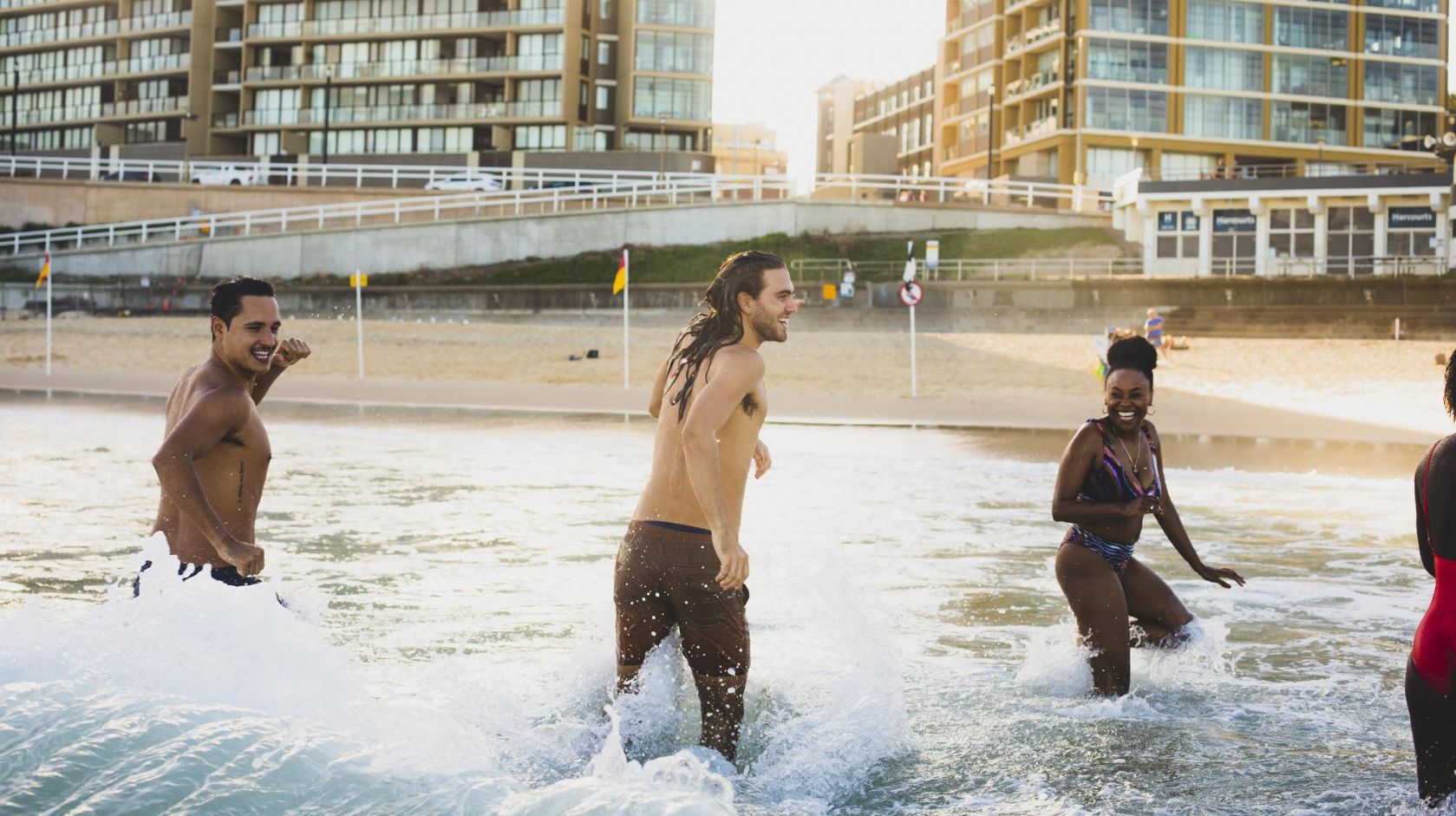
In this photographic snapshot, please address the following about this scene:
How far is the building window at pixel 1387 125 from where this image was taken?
2731 inches

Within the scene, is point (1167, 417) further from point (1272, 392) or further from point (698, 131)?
point (698, 131)

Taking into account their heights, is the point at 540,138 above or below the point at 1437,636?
above

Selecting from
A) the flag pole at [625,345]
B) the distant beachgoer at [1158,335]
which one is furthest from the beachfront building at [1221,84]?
the flag pole at [625,345]

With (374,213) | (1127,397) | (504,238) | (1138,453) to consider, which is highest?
(374,213)

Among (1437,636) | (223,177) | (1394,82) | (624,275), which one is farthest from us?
(1394,82)

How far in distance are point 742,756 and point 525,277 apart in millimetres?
46469

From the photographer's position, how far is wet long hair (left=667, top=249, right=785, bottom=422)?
171 inches

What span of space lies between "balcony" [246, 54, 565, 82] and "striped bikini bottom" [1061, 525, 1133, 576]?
68.6 meters

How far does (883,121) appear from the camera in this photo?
103 metres

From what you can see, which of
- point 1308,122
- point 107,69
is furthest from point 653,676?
point 107,69

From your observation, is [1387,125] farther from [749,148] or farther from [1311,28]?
[749,148]

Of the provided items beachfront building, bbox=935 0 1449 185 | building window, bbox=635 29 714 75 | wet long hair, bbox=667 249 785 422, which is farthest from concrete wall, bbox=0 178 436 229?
wet long hair, bbox=667 249 785 422

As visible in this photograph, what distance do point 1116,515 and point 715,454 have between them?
1.91 metres

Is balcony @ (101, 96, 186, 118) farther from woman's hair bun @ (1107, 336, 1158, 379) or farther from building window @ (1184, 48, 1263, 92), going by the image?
woman's hair bun @ (1107, 336, 1158, 379)
